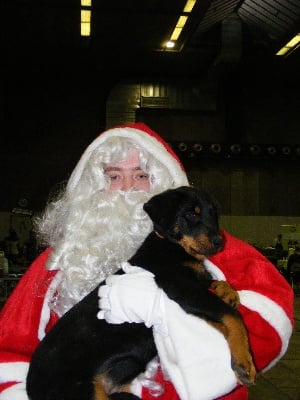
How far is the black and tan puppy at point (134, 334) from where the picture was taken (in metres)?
1.59

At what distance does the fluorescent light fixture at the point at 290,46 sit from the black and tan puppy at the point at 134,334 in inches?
469

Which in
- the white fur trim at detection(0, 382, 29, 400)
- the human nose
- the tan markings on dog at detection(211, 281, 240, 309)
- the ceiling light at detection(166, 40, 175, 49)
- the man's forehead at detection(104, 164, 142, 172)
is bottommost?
the white fur trim at detection(0, 382, 29, 400)

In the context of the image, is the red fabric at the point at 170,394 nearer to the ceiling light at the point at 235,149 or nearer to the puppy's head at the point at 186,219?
the puppy's head at the point at 186,219

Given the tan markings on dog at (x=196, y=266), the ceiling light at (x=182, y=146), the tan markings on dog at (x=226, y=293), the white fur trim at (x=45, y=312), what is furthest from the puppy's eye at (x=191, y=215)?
the ceiling light at (x=182, y=146)

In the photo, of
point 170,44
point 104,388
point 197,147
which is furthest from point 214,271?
point 197,147

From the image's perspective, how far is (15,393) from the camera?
1735 millimetres

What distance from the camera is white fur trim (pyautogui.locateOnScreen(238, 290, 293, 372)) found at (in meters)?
1.73

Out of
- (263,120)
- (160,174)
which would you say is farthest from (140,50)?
(160,174)

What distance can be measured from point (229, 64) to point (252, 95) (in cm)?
257

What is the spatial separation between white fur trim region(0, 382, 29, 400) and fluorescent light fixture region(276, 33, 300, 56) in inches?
489

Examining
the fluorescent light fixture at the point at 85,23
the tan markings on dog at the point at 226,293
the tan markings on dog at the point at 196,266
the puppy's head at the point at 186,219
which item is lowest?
the tan markings on dog at the point at 226,293

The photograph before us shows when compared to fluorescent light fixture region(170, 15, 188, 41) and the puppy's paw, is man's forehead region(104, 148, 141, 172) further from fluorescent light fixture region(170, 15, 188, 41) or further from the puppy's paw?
fluorescent light fixture region(170, 15, 188, 41)

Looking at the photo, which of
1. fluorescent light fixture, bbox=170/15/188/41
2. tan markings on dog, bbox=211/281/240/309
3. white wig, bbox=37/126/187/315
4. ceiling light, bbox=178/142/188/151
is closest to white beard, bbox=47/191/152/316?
white wig, bbox=37/126/187/315

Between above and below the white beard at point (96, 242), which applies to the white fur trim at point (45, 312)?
below
